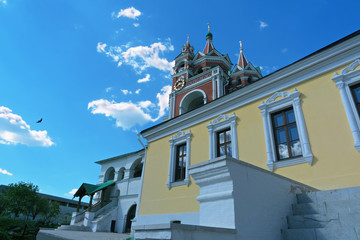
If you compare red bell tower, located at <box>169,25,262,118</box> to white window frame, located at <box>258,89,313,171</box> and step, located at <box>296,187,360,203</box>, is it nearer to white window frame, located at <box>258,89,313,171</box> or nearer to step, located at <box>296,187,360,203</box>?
white window frame, located at <box>258,89,313,171</box>

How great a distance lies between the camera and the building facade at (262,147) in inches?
136

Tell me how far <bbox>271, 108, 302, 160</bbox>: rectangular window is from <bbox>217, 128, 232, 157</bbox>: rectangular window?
1962 millimetres

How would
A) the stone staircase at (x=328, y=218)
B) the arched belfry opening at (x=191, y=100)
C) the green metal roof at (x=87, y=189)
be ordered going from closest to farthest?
1. the stone staircase at (x=328, y=218)
2. the arched belfry opening at (x=191, y=100)
3. the green metal roof at (x=87, y=189)

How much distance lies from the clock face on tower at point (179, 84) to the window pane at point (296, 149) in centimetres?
1282

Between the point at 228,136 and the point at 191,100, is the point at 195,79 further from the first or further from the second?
the point at 228,136

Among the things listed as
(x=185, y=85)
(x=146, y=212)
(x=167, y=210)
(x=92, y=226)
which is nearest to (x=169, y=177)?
(x=167, y=210)

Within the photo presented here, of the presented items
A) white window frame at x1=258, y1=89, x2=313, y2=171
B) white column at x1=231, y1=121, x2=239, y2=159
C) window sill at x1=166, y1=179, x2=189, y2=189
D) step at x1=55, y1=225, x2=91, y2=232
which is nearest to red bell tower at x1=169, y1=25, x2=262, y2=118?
white column at x1=231, y1=121, x2=239, y2=159

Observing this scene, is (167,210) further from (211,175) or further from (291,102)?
(211,175)

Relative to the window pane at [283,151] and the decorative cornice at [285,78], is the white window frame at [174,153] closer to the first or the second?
the decorative cornice at [285,78]

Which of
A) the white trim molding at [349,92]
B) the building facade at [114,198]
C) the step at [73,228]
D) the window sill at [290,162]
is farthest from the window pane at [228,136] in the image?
the step at [73,228]

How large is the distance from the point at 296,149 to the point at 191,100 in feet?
40.0

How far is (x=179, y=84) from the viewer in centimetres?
1966

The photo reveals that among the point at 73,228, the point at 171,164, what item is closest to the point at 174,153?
the point at 171,164

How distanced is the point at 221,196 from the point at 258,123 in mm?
5834
